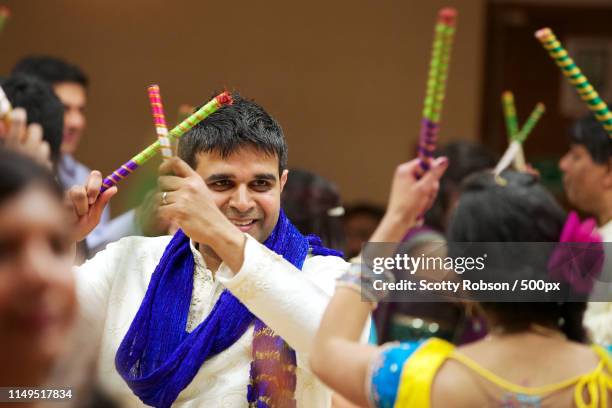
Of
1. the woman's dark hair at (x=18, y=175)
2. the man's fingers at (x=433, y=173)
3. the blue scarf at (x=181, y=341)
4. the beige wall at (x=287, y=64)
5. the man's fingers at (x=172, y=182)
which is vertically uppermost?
the beige wall at (x=287, y=64)

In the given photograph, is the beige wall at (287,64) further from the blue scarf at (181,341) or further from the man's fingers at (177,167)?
the man's fingers at (177,167)

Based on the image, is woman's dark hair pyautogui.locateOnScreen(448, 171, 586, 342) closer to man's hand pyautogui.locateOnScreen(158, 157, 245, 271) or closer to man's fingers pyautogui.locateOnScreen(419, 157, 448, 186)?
man's fingers pyautogui.locateOnScreen(419, 157, 448, 186)

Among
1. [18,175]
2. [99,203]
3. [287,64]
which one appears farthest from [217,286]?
[287,64]

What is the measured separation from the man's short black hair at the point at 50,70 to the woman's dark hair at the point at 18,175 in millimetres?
3080

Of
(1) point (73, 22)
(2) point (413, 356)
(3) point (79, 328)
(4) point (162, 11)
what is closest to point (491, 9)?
(4) point (162, 11)

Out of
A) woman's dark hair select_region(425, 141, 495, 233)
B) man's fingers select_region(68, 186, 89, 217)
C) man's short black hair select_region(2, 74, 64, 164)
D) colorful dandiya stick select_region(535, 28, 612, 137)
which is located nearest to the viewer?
colorful dandiya stick select_region(535, 28, 612, 137)

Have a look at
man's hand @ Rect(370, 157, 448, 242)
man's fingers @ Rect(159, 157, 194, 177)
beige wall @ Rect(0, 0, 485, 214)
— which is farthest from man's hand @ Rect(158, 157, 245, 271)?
beige wall @ Rect(0, 0, 485, 214)

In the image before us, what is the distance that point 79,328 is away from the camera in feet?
4.61

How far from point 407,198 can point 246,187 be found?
25.3 inches

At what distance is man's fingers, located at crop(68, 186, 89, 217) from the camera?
2.38 meters

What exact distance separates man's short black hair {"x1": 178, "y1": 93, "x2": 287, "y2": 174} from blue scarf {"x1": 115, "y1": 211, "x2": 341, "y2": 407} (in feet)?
0.68

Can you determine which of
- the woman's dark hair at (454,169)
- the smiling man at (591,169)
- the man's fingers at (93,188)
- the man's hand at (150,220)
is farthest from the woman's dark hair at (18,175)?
the woman's dark hair at (454,169)

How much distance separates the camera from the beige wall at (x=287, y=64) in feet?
17.9

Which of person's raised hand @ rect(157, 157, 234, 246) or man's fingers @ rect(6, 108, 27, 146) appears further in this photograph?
person's raised hand @ rect(157, 157, 234, 246)
